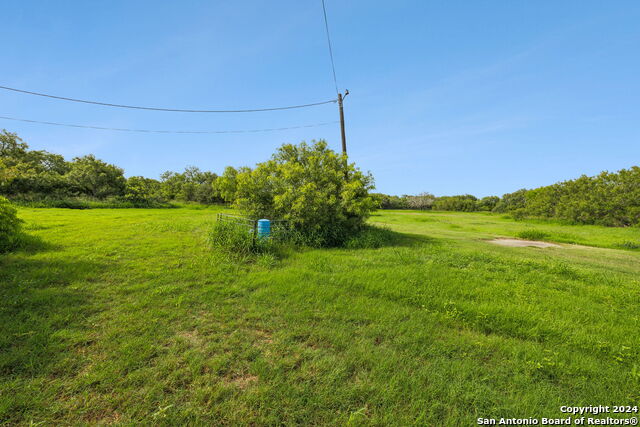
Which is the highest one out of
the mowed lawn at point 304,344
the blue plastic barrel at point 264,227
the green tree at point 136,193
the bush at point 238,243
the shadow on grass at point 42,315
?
the green tree at point 136,193

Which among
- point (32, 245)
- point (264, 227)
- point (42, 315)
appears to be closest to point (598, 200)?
point (264, 227)

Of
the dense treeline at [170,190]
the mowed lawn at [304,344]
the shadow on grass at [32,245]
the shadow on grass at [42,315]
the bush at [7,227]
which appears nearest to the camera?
the mowed lawn at [304,344]

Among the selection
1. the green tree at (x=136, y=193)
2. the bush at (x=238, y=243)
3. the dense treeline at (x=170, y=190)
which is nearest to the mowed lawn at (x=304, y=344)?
the bush at (x=238, y=243)

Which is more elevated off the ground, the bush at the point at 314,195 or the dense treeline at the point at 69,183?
the dense treeline at the point at 69,183

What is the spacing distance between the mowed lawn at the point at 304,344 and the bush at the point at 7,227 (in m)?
1.08

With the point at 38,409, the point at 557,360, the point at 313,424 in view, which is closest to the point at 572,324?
the point at 557,360

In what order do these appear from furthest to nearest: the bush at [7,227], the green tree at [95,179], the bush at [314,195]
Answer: the green tree at [95,179] < the bush at [314,195] < the bush at [7,227]

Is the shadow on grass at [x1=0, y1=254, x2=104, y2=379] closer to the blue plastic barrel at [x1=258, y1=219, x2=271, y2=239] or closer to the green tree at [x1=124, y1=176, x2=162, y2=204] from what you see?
the blue plastic barrel at [x1=258, y1=219, x2=271, y2=239]

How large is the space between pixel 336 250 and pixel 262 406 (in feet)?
20.7

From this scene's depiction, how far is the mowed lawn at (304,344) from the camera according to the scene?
2145 mm

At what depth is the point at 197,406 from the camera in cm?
210

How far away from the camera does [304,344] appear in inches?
119

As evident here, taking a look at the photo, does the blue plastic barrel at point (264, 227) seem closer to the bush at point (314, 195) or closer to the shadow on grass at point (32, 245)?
the bush at point (314, 195)

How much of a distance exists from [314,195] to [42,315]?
713 cm
